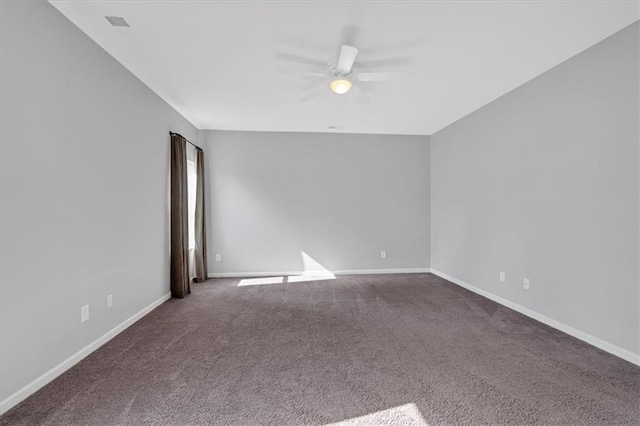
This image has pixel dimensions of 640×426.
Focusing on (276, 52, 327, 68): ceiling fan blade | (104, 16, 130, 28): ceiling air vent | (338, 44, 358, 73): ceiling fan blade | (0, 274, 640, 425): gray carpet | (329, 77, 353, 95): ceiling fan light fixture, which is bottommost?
(0, 274, 640, 425): gray carpet

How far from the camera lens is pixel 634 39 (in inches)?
89.3

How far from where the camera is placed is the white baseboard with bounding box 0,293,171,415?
173 cm

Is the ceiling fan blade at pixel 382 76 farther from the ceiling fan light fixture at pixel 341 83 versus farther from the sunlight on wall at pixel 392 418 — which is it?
the sunlight on wall at pixel 392 418

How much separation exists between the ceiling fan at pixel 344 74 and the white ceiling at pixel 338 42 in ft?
0.22

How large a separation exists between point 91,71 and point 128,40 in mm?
401

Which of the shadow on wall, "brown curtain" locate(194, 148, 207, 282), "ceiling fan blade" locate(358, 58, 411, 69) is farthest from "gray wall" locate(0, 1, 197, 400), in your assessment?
"ceiling fan blade" locate(358, 58, 411, 69)

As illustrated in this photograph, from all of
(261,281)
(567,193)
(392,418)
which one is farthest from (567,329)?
(261,281)

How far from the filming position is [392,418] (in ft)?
5.40

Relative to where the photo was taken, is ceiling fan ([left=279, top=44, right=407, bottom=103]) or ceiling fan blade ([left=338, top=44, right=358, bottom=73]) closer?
ceiling fan blade ([left=338, top=44, right=358, bottom=73])

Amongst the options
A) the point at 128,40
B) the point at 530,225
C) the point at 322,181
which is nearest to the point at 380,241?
the point at 322,181

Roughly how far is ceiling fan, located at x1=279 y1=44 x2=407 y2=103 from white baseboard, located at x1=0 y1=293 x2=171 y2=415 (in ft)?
9.74

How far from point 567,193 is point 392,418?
266 cm

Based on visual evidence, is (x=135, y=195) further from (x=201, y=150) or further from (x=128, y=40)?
(x=201, y=150)

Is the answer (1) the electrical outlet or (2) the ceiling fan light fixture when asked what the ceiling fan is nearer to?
(2) the ceiling fan light fixture
